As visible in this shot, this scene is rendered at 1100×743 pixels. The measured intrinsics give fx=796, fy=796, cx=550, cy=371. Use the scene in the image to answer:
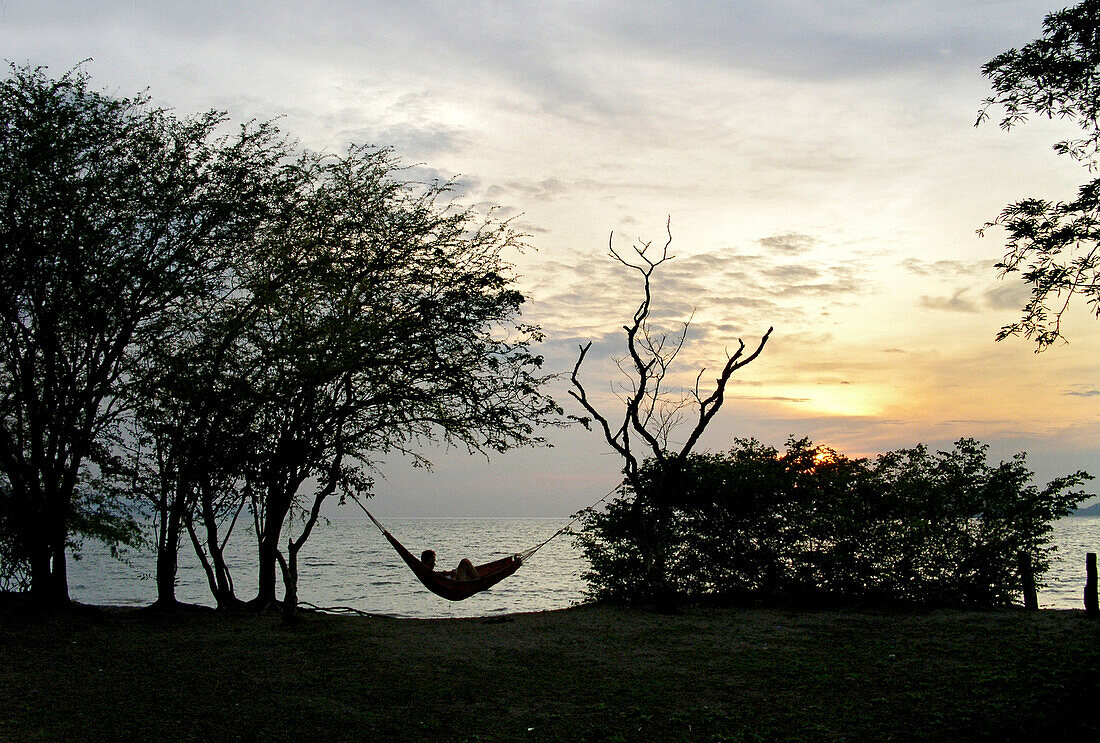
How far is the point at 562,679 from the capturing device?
749cm

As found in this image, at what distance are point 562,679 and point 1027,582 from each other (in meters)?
7.18

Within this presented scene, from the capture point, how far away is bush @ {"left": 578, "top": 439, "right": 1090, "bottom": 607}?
36.3 feet

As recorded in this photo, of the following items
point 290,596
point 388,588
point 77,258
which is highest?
point 77,258

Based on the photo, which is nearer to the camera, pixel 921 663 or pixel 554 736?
pixel 554 736

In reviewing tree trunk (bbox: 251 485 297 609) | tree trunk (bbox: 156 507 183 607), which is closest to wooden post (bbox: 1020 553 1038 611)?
tree trunk (bbox: 251 485 297 609)

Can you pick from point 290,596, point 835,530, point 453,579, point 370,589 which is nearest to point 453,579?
point 453,579

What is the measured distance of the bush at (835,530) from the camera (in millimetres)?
11055

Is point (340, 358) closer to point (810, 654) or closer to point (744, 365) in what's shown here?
point (744, 365)

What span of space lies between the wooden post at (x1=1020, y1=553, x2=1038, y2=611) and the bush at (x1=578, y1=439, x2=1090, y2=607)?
2.4 inches

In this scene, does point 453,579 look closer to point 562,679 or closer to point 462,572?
point 462,572

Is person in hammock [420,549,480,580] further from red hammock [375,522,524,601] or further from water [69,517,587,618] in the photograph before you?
water [69,517,587,618]

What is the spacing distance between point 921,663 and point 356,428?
776cm

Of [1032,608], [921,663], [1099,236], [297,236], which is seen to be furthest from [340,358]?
[1032,608]

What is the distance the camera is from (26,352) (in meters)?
10.3
